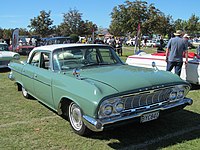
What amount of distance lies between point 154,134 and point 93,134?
1016 mm

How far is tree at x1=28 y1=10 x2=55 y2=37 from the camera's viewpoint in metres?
53.3

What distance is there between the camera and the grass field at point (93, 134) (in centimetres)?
383

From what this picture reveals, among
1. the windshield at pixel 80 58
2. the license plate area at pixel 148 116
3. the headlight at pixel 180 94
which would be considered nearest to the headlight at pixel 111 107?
the license plate area at pixel 148 116

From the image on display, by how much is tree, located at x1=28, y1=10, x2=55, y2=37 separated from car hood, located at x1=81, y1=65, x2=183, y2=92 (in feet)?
169

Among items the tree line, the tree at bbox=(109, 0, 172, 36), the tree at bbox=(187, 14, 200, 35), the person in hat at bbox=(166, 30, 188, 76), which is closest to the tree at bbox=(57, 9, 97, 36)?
the tree line

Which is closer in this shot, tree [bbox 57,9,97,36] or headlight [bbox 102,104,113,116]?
headlight [bbox 102,104,113,116]

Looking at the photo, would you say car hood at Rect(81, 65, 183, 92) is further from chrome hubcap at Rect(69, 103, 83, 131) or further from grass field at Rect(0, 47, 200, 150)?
grass field at Rect(0, 47, 200, 150)

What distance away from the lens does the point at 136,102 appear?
380cm

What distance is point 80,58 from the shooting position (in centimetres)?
495

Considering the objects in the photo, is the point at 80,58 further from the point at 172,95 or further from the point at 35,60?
the point at 172,95

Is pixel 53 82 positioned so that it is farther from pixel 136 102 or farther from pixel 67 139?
pixel 136 102

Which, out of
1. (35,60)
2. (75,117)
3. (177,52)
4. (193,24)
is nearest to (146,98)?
(75,117)

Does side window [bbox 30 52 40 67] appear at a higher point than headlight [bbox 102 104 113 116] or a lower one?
higher

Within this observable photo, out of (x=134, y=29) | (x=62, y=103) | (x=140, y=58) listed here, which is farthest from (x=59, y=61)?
(x=134, y=29)
